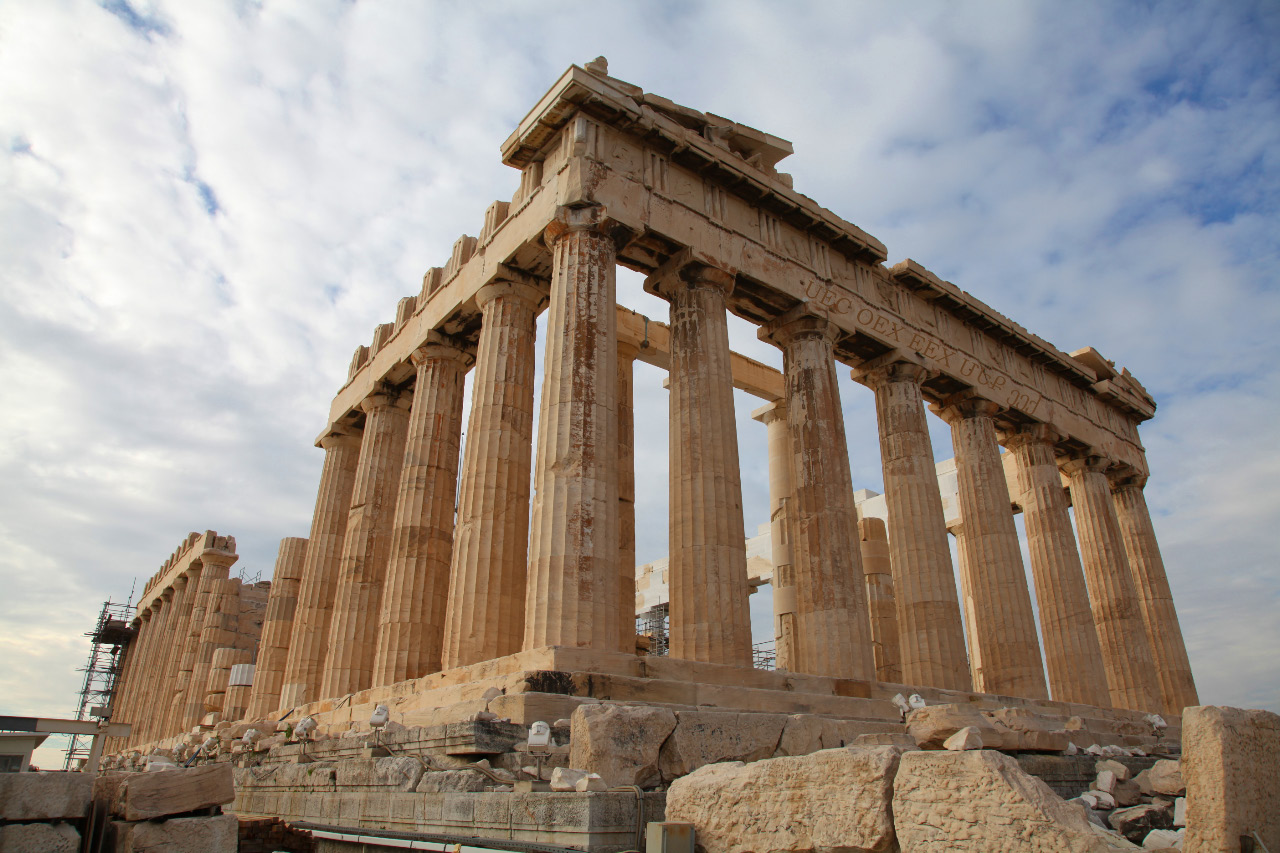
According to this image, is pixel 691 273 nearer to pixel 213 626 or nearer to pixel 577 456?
pixel 577 456

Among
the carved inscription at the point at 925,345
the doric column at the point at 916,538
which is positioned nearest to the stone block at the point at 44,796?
the doric column at the point at 916,538

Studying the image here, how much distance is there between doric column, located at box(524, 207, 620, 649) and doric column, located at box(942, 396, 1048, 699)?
40.8ft

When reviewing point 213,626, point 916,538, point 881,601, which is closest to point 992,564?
point 916,538

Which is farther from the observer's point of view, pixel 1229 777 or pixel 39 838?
pixel 39 838

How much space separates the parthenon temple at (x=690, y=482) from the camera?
1455 centimetres

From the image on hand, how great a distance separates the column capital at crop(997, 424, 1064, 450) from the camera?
1021 inches

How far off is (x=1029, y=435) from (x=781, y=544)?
Result: 28.7 feet

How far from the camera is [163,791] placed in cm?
712

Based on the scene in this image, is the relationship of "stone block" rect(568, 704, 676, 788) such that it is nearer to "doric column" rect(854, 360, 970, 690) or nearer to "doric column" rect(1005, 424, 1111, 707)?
"doric column" rect(854, 360, 970, 690)

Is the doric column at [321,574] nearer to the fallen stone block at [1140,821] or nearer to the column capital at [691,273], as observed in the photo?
the column capital at [691,273]

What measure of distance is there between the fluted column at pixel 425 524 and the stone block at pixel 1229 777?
1491 centimetres

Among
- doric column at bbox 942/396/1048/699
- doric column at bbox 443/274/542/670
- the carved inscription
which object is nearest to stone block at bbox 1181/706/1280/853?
doric column at bbox 443/274/542/670

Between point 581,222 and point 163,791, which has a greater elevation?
point 581,222

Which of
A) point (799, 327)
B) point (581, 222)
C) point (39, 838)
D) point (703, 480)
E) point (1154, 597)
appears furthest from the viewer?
point (1154, 597)
